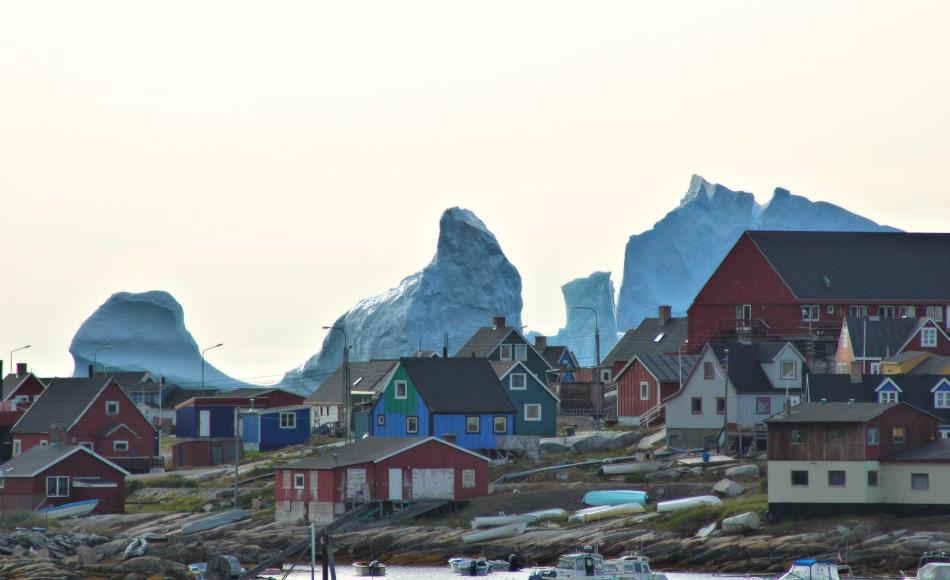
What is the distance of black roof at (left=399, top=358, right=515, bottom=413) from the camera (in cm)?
8369

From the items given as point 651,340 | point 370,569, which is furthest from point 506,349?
point 370,569

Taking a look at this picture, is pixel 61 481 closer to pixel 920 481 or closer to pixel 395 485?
pixel 395 485

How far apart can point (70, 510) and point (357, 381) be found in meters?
28.6

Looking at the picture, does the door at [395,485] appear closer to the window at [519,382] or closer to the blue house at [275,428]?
the window at [519,382]

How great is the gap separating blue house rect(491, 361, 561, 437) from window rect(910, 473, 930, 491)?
29903 mm

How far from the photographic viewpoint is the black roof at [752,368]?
81375mm

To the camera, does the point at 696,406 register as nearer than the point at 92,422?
Yes

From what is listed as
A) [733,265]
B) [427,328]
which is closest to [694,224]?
[427,328]

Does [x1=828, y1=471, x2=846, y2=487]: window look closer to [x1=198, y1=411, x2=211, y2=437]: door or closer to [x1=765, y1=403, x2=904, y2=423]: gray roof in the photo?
[x1=765, y1=403, x2=904, y2=423]: gray roof

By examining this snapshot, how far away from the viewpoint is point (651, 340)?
112 metres

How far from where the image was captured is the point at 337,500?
233 feet

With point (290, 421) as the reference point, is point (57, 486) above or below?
below

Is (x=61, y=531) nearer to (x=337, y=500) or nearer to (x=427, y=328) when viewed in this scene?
(x=337, y=500)

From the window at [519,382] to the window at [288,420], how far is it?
1548cm
